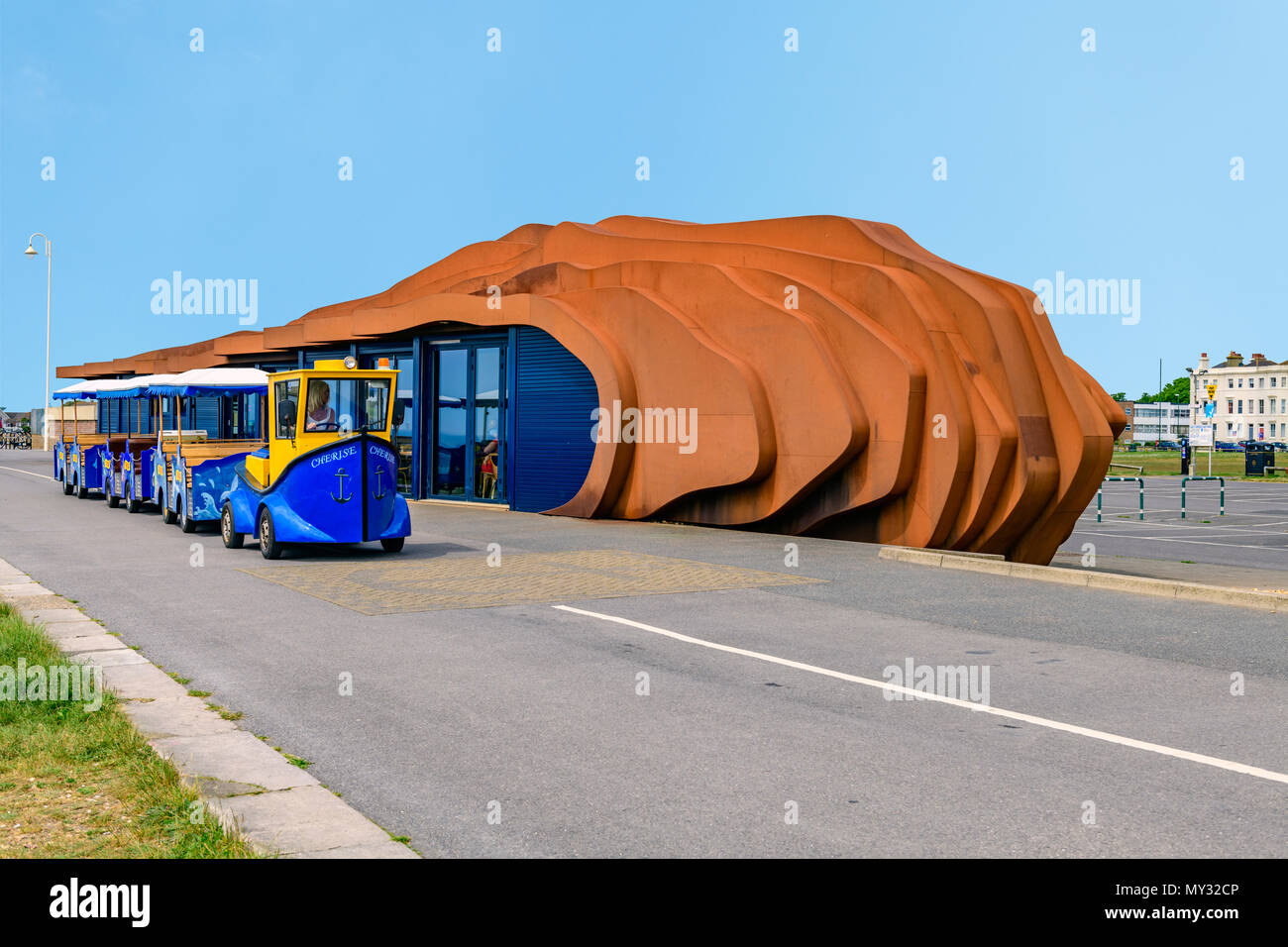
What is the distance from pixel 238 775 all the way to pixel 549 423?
17.9m

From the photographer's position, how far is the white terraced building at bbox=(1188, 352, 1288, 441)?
6137 inches

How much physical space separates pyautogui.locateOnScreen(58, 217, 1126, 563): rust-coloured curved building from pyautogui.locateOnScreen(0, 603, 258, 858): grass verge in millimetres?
13014

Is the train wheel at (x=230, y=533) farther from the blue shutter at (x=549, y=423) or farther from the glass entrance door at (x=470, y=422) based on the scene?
the glass entrance door at (x=470, y=422)

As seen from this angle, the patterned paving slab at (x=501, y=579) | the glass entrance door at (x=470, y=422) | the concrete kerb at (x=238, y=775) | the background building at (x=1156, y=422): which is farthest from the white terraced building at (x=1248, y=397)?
the concrete kerb at (x=238, y=775)

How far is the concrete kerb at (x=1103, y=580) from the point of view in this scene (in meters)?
11.7

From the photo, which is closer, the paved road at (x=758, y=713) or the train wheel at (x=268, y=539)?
the paved road at (x=758, y=713)

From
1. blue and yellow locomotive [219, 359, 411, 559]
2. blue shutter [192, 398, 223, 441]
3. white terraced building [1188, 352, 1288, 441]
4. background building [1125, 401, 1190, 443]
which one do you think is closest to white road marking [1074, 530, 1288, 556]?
blue and yellow locomotive [219, 359, 411, 559]

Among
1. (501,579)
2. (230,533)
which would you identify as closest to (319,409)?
(230,533)

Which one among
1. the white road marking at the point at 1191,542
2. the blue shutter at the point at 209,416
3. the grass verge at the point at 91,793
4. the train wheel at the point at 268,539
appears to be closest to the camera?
the grass verge at the point at 91,793

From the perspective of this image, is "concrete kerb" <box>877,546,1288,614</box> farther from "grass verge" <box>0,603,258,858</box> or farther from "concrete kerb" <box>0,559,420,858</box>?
"grass verge" <box>0,603,258,858</box>

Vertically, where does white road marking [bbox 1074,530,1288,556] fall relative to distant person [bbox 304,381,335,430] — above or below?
below

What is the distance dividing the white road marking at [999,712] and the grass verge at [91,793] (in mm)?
4510
